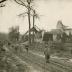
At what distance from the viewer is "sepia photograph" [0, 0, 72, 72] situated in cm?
284

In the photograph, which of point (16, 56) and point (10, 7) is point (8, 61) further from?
point (10, 7)

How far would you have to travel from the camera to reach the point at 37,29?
310 cm

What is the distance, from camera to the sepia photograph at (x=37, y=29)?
284cm

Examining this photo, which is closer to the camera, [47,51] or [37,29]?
[47,51]

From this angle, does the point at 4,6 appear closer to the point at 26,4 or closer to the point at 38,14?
the point at 26,4

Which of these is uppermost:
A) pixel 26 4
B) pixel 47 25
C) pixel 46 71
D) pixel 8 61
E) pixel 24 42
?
pixel 26 4

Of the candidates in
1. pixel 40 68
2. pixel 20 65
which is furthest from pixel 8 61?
pixel 40 68

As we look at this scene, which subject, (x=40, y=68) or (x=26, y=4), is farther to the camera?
(x=26, y=4)

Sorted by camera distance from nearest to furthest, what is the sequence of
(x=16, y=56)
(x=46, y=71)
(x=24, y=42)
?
(x=46, y=71) < (x=16, y=56) < (x=24, y=42)

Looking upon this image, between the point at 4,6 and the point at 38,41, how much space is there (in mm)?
1079

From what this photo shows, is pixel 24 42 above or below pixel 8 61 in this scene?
above

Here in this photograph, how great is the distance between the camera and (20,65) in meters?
2.59

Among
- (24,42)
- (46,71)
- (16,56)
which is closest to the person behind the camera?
(46,71)

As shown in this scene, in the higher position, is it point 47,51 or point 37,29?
point 37,29
